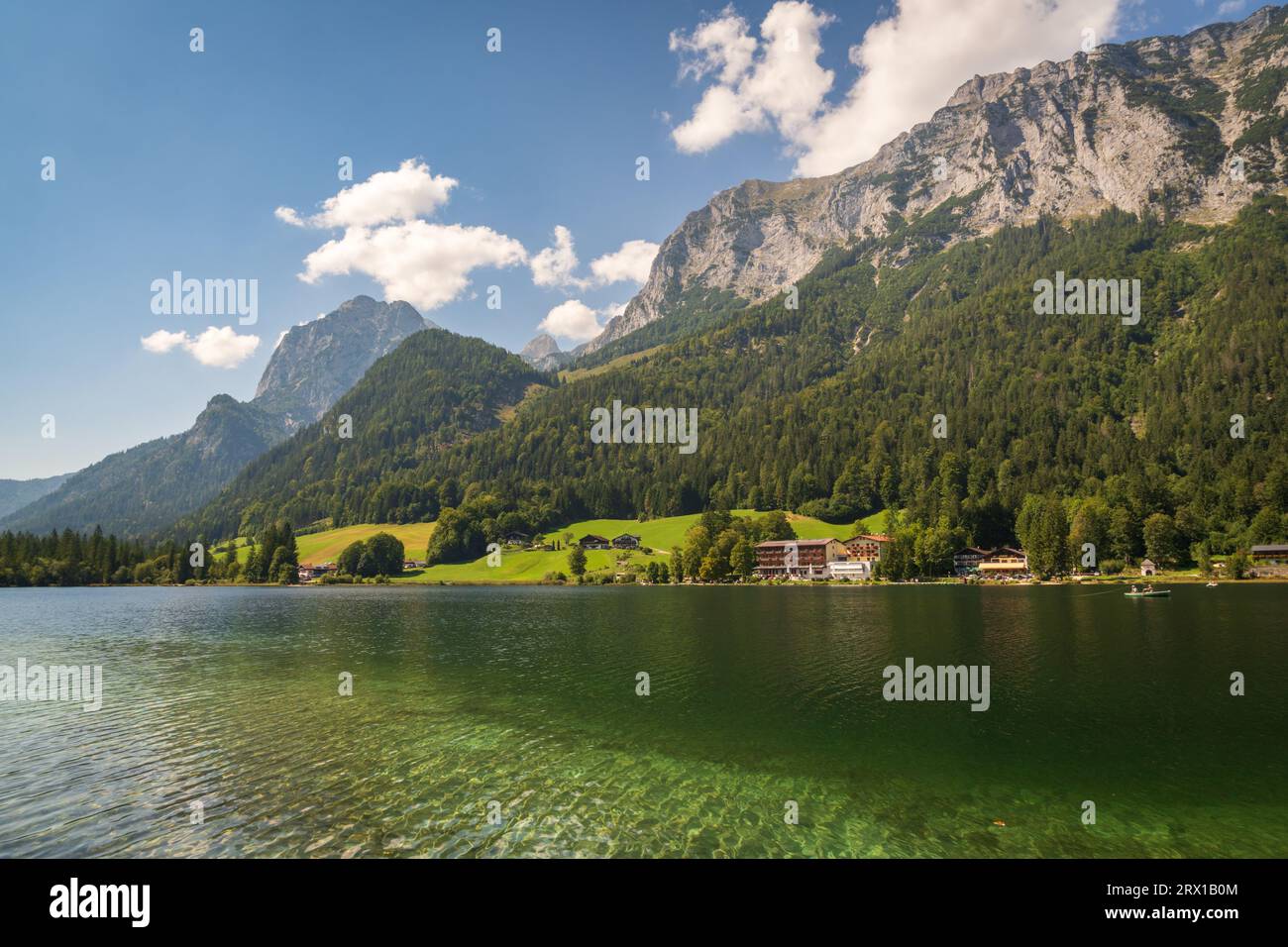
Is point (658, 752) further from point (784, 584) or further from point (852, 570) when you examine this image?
point (852, 570)

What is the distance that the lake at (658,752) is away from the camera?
18.8m

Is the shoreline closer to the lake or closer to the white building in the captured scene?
the white building

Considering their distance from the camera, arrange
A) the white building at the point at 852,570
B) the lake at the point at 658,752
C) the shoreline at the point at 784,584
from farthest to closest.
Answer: the white building at the point at 852,570
the shoreline at the point at 784,584
the lake at the point at 658,752

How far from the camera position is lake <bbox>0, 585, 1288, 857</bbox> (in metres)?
18.8

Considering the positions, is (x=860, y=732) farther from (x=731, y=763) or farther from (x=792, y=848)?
(x=792, y=848)

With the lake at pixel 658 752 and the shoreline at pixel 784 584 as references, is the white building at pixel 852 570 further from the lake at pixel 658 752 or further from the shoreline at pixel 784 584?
the lake at pixel 658 752

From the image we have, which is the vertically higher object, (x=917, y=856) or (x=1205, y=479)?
(x=1205, y=479)

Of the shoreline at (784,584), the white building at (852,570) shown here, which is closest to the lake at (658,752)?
the shoreline at (784,584)

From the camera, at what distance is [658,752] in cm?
2716

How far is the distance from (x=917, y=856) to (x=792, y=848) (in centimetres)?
347

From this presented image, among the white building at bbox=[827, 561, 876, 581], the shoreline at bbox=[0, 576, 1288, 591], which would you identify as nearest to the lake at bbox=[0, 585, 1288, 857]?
the shoreline at bbox=[0, 576, 1288, 591]

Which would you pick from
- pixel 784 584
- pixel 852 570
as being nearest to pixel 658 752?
pixel 784 584
